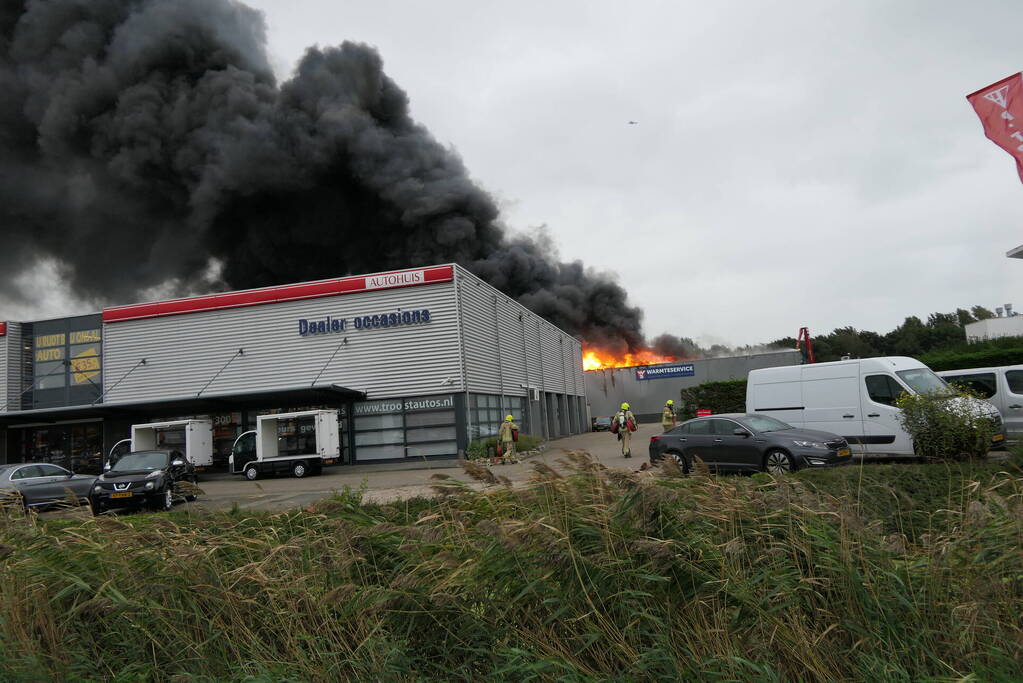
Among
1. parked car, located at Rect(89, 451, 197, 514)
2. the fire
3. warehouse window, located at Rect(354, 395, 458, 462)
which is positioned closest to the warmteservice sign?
the fire

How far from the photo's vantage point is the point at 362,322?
84.2 ft

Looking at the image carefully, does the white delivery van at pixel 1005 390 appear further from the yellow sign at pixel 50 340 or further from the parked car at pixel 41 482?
the yellow sign at pixel 50 340

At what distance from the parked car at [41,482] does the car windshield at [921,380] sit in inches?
611

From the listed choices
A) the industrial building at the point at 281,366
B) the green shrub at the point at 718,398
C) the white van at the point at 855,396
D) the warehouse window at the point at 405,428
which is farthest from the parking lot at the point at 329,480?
the green shrub at the point at 718,398

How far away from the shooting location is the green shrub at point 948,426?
10.8 metres

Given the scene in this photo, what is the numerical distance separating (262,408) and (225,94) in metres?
31.0

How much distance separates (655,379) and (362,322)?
29.9 metres

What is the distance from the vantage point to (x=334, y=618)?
→ 3896 millimetres

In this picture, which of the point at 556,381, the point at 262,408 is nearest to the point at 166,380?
the point at 262,408

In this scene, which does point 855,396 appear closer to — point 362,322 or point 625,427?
point 625,427

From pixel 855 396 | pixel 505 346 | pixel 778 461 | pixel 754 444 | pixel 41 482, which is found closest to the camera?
pixel 778 461

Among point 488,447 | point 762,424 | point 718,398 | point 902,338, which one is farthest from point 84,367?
point 902,338

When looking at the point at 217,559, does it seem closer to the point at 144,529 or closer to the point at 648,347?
the point at 144,529

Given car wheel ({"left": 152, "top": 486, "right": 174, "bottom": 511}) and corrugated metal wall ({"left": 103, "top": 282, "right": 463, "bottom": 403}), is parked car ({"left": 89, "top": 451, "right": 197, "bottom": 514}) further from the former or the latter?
corrugated metal wall ({"left": 103, "top": 282, "right": 463, "bottom": 403})
